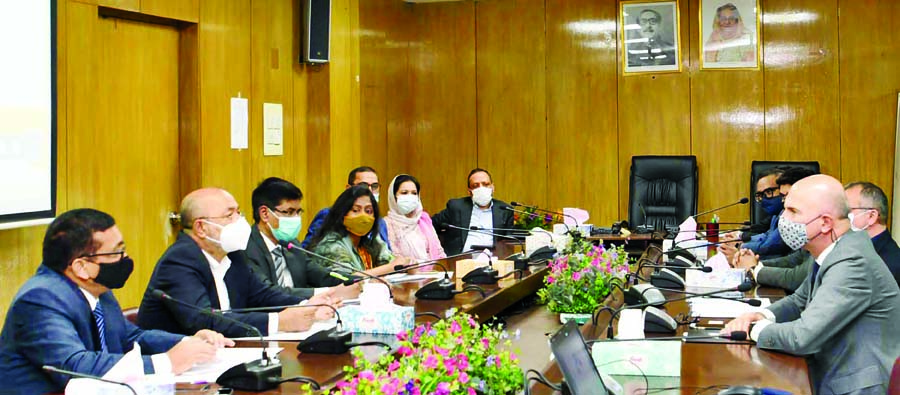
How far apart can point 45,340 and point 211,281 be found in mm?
876

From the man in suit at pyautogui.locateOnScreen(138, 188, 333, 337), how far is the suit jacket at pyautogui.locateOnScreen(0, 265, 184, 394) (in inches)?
20.9

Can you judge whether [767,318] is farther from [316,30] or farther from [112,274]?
[316,30]

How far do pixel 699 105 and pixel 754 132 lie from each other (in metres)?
0.54

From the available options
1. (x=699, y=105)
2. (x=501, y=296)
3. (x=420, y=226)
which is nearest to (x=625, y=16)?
(x=699, y=105)

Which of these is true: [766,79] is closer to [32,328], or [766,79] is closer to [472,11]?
[472,11]

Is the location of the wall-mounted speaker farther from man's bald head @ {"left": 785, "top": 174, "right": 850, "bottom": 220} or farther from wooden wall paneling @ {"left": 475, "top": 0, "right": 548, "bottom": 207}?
man's bald head @ {"left": 785, "top": 174, "right": 850, "bottom": 220}

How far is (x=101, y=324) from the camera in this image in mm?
2689

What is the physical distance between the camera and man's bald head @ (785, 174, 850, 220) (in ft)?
9.83

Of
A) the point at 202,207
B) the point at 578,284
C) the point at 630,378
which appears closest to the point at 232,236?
the point at 202,207

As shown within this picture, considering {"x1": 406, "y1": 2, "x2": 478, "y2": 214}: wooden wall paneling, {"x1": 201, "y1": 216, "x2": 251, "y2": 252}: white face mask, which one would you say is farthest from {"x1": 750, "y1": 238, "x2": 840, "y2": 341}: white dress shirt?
{"x1": 406, "y1": 2, "x2": 478, "y2": 214}: wooden wall paneling

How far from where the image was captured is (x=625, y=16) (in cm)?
883

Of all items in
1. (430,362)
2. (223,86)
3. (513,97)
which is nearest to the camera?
(430,362)

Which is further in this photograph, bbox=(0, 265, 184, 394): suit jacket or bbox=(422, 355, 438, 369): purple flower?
bbox=(0, 265, 184, 394): suit jacket

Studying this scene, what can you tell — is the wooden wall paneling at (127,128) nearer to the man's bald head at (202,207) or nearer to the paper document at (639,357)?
the man's bald head at (202,207)
